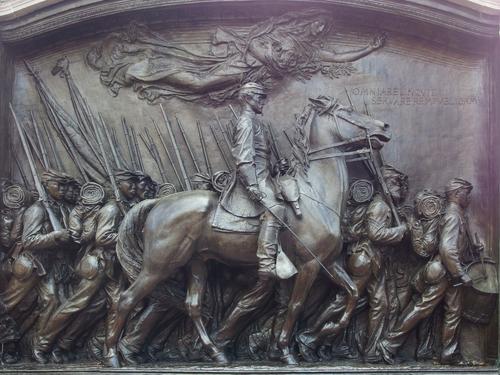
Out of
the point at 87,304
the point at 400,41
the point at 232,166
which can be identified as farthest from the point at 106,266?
the point at 400,41

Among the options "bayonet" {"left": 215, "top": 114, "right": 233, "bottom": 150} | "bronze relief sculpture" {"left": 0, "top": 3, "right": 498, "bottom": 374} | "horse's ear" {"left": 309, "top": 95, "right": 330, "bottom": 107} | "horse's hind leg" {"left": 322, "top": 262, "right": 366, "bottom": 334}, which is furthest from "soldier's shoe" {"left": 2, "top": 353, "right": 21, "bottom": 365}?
"horse's ear" {"left": 309, "top": 95, "right": 330, "bottom": 107}

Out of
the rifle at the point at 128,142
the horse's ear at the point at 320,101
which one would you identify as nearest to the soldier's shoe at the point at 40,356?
the rifle at the point at 128,142

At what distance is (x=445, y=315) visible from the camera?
7820mm

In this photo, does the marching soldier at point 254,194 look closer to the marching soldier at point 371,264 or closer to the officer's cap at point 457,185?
the marching soldier at point 371,264

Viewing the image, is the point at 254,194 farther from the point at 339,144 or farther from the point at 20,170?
the point at 20,170

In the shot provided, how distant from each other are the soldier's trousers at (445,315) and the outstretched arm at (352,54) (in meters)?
2.40

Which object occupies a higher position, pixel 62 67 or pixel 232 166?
pixel 62 67

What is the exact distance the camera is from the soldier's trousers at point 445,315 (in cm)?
775

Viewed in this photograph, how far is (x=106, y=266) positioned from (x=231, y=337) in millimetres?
1350

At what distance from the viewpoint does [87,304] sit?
311 inches

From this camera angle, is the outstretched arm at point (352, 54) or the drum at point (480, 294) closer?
the drum at point (480, 294)

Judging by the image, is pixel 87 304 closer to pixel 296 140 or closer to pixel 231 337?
pixel 231 337

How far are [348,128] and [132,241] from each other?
2259 millimetres

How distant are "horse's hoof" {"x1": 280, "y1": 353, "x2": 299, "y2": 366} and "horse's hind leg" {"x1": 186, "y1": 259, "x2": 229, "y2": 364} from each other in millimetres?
532
